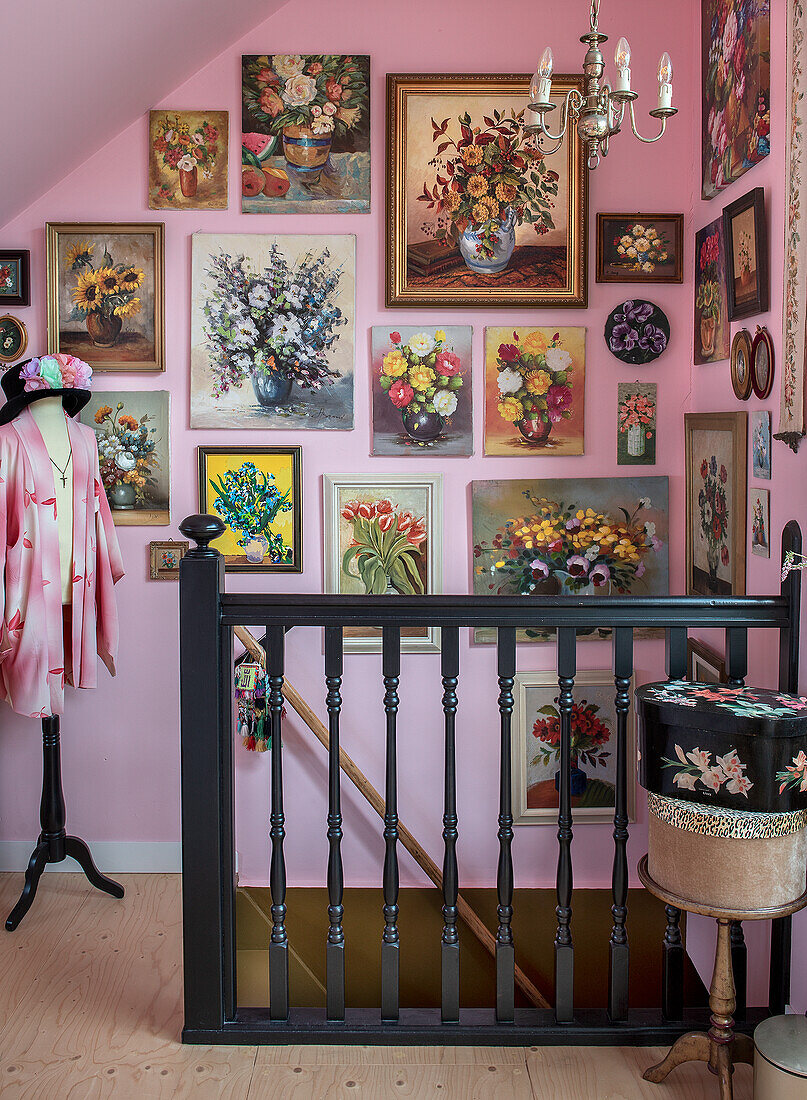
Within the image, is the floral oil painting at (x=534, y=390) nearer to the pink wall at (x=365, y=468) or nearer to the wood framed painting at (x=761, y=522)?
the pink wall at (x=365, y=468)

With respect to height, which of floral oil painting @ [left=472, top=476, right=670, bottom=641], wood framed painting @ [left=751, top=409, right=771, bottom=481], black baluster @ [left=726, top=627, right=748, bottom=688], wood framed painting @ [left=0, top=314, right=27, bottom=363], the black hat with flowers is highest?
wood framed painting @ [left=0, top=314, right=27, bottom=363]

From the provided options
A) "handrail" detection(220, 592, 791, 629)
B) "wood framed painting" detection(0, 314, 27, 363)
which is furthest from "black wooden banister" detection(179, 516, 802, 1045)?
"wood framed painting" detection(0, 314, 27, 363)

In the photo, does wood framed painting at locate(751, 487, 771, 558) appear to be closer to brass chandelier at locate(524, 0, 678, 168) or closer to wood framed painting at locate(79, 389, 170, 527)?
brass chandelier at locate(524, 0, 678, 168)

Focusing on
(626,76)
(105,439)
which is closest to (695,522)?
(626,76)

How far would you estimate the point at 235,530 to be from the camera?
318cm

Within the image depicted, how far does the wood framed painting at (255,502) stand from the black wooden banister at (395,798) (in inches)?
44.4

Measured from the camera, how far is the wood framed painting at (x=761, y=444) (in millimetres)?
2340

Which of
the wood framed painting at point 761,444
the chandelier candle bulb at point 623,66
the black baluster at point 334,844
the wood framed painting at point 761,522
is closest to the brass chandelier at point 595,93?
the chandelier candle bulb at point 623,66

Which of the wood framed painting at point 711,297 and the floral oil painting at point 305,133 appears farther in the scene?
the floral oil painting at point 305,133

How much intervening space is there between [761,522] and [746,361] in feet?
1.37

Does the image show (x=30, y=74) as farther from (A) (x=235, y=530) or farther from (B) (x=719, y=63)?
(B) (x=719, y=63)

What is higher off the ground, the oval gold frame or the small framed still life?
the oval gold frame

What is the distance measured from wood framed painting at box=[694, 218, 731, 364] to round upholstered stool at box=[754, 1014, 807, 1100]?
1653 millimetres

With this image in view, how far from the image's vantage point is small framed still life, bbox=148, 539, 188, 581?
318 cm
